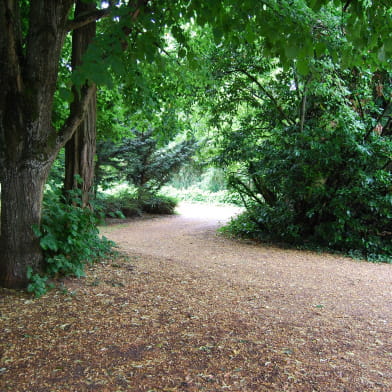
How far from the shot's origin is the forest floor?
221 centimetres

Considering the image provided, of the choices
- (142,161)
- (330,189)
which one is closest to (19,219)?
(330,189)

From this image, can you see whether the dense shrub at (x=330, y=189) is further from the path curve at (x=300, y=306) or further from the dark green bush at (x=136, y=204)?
the dark green bush at (x=136, y=204)

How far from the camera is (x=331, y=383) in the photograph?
7.33 feet

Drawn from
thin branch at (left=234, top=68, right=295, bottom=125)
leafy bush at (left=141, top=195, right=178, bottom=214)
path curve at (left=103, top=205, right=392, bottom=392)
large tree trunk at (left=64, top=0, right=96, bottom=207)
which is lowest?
path curve at (left=103, top=205, right=392, bottom=392)

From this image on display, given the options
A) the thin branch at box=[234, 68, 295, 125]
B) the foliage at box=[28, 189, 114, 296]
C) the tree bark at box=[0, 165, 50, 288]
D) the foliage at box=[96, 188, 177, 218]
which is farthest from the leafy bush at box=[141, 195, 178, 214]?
the tree bark at box=[0, 165, 50, 288]

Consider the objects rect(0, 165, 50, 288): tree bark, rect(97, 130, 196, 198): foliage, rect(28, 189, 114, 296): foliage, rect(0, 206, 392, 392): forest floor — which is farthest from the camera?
rect(97, 130, 196, 198): foliage

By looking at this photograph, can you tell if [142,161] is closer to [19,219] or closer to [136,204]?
[136,204]

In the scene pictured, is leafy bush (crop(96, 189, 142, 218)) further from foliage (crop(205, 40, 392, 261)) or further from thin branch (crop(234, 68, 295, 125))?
thin branch (crop(234, 68, 295, 125))

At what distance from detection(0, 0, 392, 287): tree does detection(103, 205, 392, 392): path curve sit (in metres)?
1.83

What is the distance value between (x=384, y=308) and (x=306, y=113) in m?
5.49

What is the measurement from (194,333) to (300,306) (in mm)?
1506

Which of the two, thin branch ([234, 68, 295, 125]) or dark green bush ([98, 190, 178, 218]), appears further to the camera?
dark green bush ([98, 190, 178, 218])

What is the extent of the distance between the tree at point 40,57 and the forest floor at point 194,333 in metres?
0.73

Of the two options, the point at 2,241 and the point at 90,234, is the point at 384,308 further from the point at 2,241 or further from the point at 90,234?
the point at 2,241
